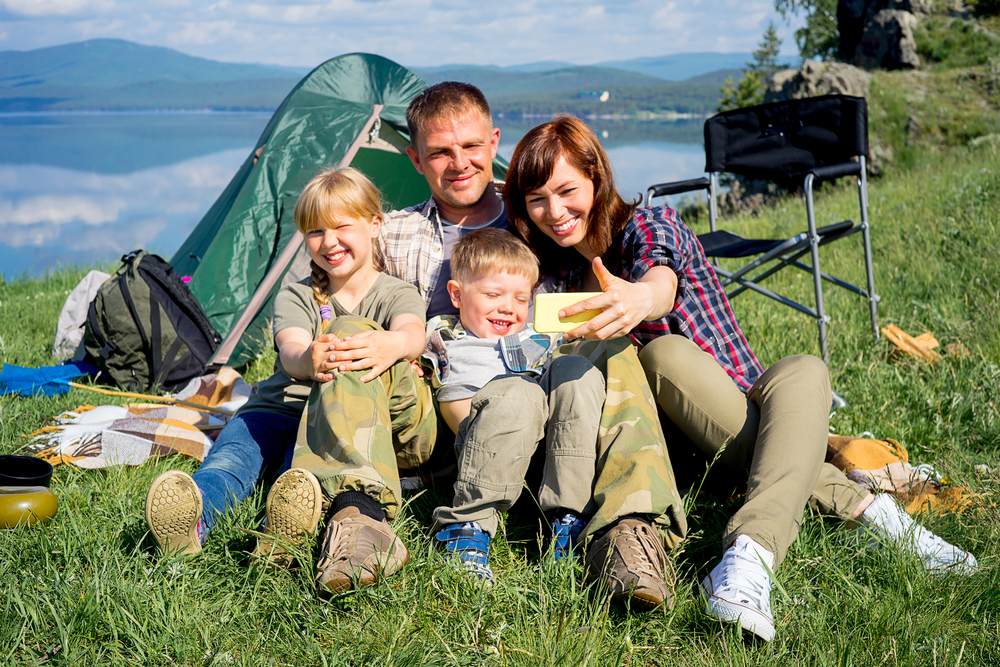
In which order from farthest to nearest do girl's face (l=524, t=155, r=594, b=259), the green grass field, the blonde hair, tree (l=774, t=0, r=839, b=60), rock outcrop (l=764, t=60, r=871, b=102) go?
tree (l=774, t=0, r=839, b=60) → rock outcrop (l=764, t=60, r=871, b=102) → the blonde hair → girl's face (l=524, t=155, r=594, b=259) → the green grass field

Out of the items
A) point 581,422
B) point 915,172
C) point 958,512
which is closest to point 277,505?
point 581,422

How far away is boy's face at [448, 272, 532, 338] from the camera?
270cm

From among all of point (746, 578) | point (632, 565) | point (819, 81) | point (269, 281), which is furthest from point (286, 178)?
point (819, 81)

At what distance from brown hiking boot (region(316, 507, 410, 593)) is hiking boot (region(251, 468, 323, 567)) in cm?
6

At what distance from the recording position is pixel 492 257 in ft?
8.86

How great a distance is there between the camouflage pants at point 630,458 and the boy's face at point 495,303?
45 cm

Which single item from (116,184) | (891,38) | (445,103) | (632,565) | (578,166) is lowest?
(116,184)

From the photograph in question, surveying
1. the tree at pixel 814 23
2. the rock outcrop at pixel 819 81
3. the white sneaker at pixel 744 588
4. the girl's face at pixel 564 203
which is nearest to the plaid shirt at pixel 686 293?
the girl's face at pixel 564 203

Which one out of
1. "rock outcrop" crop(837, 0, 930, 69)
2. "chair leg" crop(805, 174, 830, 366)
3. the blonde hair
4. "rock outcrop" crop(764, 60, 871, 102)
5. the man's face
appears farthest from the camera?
"rock outcrop" crop(837, 0, 930, 69)

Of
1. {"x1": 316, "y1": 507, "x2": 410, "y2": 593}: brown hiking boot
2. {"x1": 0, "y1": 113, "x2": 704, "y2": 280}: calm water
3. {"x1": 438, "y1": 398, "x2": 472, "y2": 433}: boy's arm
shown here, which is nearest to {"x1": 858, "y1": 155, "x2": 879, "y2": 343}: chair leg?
{"x1": 0, "y1": 113, "x2": 704, "y2": 280}: calm water

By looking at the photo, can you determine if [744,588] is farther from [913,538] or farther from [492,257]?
[492,257]

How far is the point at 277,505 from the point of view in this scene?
2.13 m

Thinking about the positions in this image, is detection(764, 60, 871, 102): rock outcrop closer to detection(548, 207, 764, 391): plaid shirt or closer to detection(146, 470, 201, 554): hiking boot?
detection(548, 207, 764, 391): plaid shirt

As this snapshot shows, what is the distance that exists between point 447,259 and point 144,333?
204 cm
